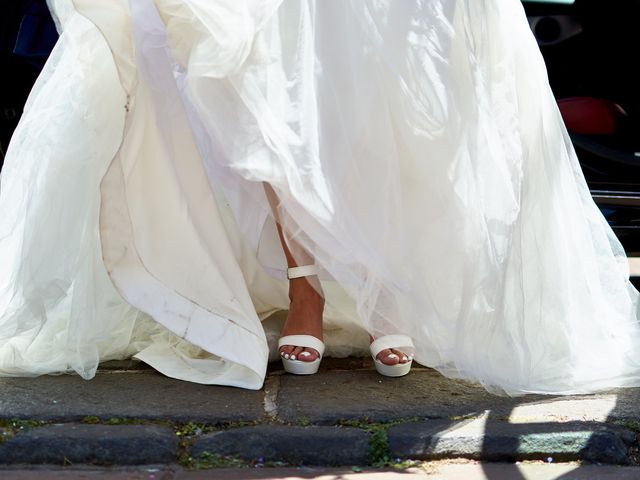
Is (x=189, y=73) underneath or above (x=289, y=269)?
above

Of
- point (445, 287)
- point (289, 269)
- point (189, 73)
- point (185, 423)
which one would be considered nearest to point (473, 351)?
point (445, 287)

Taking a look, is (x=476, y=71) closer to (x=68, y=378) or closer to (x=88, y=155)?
(x=88, y=155)

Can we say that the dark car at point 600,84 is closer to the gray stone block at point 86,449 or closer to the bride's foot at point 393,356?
the bride's foot at point 393,356

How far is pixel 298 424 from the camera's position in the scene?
213 cm

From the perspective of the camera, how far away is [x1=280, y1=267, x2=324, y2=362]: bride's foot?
2.45 metres

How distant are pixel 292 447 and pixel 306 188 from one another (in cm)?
56

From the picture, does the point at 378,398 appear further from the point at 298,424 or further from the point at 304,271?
the point at 304,271

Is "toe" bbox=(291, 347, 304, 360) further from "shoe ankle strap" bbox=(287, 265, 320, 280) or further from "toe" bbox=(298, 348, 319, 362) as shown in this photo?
"shoe ankle strap" bbox=(287, 265, 320, 280)

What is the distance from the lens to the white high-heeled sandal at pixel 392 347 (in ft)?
7.71

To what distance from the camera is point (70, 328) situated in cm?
242

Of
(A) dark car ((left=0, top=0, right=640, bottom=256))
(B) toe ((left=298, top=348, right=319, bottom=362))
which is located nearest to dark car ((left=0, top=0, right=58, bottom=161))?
(A) dark car ((left=0, top=0, right=640, bottom=256))

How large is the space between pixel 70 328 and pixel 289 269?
0.56 m

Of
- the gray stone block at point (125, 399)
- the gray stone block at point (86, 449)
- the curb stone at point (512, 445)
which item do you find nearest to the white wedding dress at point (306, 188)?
the gray stone block at point (125, 399)

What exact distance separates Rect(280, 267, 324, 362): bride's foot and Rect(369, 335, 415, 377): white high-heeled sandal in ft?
0.50
